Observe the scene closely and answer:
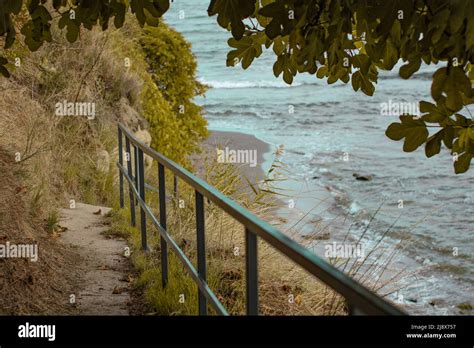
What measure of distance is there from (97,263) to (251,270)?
4.67 metres

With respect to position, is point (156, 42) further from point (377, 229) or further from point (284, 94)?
point (284, 94)

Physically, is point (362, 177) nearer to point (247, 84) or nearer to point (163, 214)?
point (163, 214)

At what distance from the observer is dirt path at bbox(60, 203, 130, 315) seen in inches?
241

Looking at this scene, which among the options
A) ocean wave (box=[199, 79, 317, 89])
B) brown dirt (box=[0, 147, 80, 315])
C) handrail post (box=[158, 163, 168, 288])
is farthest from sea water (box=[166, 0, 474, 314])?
brown dirt (box=[0, 147, 80, 315])

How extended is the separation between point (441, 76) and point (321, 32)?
0.69 meters

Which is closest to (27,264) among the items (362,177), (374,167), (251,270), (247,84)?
(251,270)

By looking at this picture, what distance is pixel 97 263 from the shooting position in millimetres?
7469

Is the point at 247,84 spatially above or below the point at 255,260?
above

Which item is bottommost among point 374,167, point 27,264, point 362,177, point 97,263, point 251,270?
point 97,263

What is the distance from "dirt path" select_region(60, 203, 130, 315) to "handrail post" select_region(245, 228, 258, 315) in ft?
9.42

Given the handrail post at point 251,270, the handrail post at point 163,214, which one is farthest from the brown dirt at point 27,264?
the handrail post at point 251,270

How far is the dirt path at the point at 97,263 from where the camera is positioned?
20.1 feet

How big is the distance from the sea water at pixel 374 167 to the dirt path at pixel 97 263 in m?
2.18
